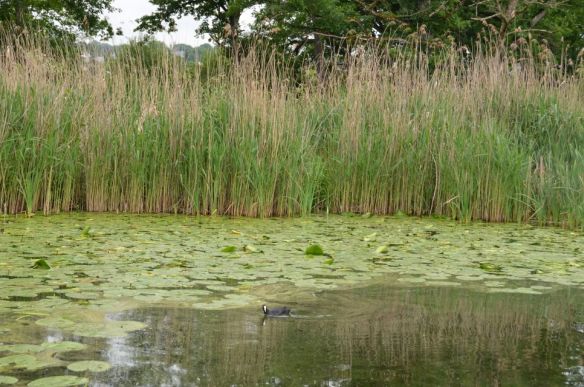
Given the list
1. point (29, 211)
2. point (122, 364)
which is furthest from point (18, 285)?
point (29, 211)

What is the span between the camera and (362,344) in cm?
265

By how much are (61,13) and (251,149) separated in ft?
64.3

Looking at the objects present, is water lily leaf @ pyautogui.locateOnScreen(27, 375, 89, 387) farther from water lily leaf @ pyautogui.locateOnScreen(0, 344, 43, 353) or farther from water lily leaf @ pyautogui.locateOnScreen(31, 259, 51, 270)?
water lily leaf @ pyautogui.locateOnScreen(31, 259, 51, 270)

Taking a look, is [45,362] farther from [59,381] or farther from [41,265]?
[41,265]

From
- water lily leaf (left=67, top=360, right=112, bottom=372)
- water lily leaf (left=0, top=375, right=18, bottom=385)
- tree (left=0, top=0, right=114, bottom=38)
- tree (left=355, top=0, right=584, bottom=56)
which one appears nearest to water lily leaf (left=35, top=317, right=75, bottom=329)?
water lily leaf (left=67, top=360, right=112, bottom=372)

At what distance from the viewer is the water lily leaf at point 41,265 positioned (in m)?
3.78

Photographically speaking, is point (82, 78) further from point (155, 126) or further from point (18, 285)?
point (18, 285)

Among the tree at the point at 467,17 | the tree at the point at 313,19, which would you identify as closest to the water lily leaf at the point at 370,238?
the tree at the point at 467,17

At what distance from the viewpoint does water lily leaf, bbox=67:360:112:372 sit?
2.25 meters

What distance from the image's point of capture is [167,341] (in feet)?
8.64

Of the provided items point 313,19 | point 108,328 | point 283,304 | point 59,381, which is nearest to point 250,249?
point 283,304

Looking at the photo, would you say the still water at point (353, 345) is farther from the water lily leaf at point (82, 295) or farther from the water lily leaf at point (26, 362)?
the water lily leaf at point (82, 295)

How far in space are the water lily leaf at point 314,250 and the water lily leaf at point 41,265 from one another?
1.52 metres

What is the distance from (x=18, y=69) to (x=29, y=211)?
1295 mm
